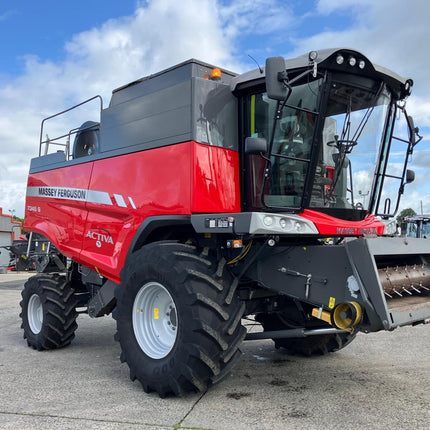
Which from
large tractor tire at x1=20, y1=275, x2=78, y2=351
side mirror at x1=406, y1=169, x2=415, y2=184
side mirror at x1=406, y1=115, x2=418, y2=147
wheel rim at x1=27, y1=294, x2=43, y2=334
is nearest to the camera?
side mirror at x1=406, y1=115, x2=418, y2=147

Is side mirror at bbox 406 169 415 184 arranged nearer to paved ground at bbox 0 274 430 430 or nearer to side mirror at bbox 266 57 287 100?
paved ground at bbox 0 274 430 430

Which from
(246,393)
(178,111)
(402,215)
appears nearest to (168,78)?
(178,111)

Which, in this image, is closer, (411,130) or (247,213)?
(247,213)

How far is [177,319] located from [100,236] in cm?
190

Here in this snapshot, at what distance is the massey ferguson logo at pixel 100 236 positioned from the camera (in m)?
5.39

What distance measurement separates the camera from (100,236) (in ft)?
18.1

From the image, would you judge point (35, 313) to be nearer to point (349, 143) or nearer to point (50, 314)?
point (50, 314)

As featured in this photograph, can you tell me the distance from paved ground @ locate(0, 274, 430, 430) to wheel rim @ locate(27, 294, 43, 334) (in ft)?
1.31

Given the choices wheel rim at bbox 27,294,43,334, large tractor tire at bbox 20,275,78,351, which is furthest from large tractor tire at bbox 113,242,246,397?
wheel rim at bbox 27,294,43,334

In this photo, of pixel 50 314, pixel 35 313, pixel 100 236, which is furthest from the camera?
pixel 35 313

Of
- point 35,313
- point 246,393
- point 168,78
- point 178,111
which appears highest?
point 168,78

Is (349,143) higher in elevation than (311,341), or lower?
higher

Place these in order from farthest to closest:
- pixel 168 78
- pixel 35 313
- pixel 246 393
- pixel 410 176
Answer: pixel 35 313
pixel 410 176
pixel 168 78
pixel 246 393

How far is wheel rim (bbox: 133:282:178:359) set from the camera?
452cm
